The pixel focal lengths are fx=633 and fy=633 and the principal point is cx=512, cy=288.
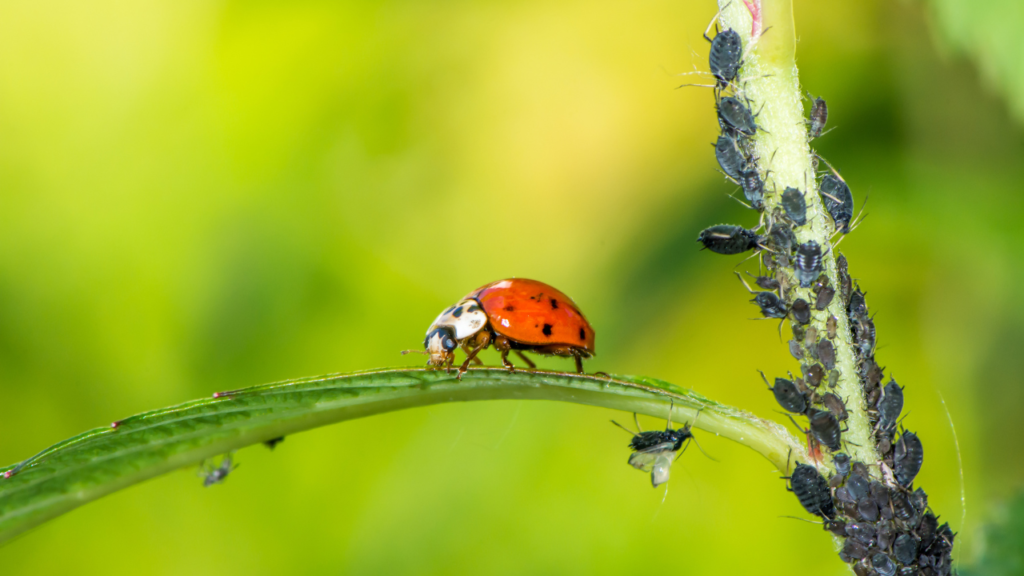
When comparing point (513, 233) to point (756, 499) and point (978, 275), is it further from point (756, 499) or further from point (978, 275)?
point (978, 275)

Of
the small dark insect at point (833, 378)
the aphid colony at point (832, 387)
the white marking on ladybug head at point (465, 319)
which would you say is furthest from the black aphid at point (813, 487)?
the white marking on ladybug head at point (465, 319)

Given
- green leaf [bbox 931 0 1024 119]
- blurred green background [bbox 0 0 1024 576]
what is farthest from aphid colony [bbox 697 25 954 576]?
blurred green background [bbox 0 0 1024 576]

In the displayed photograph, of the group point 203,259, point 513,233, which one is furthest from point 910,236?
point 203,259

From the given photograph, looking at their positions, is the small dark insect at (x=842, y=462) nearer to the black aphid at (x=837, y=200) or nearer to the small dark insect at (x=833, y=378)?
the small dark insect at (x=833, y=378)

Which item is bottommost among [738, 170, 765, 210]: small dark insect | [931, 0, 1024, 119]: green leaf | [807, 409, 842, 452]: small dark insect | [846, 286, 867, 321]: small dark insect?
[807, 409, 842, 452]: small dark insect

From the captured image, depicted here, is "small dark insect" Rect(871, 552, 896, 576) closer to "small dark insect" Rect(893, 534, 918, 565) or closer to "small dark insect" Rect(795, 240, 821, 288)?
"small dark insect" Rect(893, 534, 918, 565)

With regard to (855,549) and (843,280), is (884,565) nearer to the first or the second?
(855,549)

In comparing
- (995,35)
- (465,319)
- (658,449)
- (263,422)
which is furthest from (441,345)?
(995,35)
